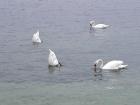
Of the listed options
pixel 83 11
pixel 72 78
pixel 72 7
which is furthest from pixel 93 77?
pixel 72 7

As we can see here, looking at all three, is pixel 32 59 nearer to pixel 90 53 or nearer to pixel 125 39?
pixel 90 53

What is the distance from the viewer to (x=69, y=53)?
106ft

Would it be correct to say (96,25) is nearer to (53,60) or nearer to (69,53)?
(69,53)

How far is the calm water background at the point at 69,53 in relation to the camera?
24.0 meters

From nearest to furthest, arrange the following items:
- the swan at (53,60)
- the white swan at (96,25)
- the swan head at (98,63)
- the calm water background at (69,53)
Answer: the calm water background at (69,53) < the swan head at (98,63) < the swan at (53,60) < the white swan at (96,25)

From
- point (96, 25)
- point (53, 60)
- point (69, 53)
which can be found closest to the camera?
point (53, 60)

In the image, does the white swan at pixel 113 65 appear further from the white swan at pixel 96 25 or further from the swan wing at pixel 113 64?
the white swan at pixel 96 25

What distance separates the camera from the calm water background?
944 inches

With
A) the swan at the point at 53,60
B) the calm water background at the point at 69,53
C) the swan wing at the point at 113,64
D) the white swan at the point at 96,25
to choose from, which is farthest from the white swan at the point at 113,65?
the white swan at the point at 96,25

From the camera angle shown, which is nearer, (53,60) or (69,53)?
(53,60)

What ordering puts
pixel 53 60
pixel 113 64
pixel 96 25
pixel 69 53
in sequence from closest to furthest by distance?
pixel 113 64
pixel 53 60
pixel 69 53
pixel 96 25

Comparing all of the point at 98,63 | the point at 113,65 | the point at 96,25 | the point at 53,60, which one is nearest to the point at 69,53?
the point at 53,60

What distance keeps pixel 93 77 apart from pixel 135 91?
3522 mm

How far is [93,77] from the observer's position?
2727 centimetres
